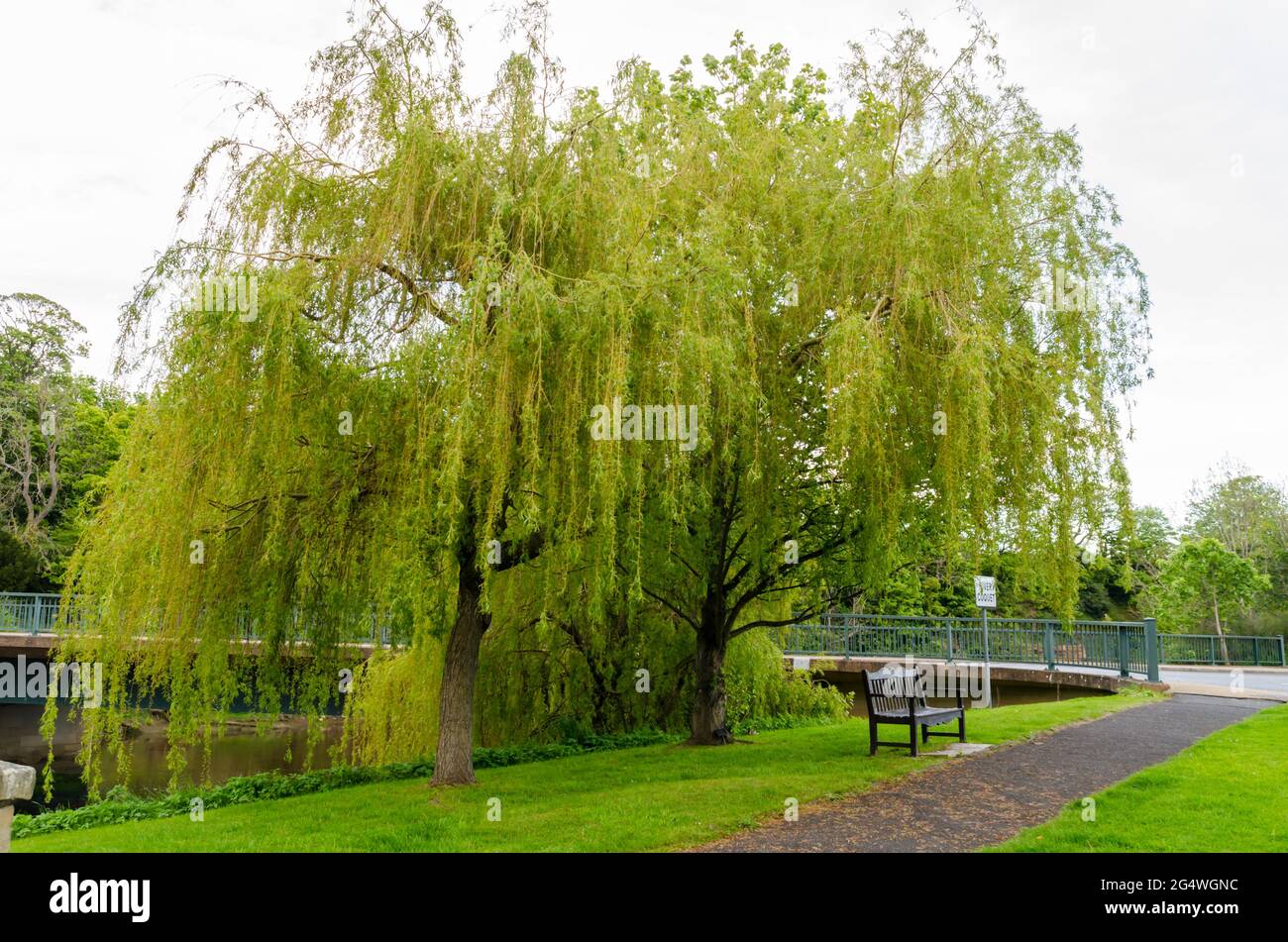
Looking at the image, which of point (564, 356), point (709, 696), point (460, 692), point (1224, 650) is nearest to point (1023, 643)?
point (1224, 650)

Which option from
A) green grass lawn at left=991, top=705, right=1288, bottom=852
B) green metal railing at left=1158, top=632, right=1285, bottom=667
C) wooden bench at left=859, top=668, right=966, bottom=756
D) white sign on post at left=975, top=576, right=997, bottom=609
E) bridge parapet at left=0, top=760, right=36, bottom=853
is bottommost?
green metal railing at left=1158, top=632, right=1285, bottom=667

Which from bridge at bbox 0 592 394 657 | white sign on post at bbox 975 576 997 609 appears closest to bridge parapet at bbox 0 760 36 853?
white sign on post at bbox 975 576 997 609

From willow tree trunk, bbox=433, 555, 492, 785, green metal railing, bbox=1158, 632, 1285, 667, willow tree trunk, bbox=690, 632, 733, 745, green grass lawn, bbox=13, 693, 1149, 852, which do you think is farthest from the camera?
green metal railing, bbox=1158, 632, 1285, 667

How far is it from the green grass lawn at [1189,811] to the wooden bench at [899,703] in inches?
103

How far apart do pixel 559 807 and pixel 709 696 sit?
5171 mm

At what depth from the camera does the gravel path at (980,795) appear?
6961mm

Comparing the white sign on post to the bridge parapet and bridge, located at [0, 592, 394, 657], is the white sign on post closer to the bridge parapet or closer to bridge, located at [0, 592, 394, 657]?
the bridge parapet

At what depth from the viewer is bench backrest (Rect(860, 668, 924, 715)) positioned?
1145cm

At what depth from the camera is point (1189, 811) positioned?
735cm

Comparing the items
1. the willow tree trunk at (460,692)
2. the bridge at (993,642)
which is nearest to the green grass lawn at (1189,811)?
the willow tree trunk at (460,692)

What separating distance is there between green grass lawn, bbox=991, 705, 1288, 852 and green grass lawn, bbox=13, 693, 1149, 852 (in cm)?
235

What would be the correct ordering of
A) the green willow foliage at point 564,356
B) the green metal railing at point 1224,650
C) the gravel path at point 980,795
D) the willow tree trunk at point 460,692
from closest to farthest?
the gravel path at point 980,795 < the green willow foliage at point 564,356 < the willow tree trunk at point 460,692 < the green metal railing at point 1224,650

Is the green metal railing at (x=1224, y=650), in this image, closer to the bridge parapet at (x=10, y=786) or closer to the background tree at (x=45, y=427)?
the bridge parapet at (x=10, y=786)
